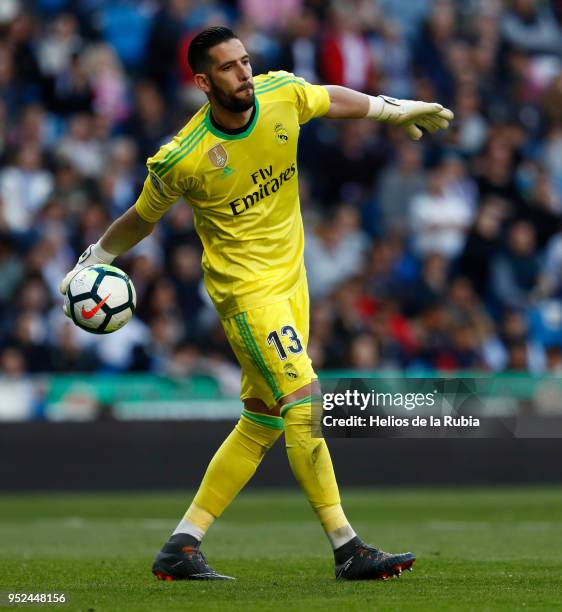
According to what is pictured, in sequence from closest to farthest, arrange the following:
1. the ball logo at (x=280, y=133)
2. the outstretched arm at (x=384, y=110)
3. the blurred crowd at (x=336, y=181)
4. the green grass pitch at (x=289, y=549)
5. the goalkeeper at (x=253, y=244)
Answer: the green grass pitch at (x=289, y=549) → the goalkeeper at (x=253, y=244) → the ball logo at (x=280, y=133) → the outstretched arm at (x=384, y=110) → the blurred crowd at (x=336, y=181)

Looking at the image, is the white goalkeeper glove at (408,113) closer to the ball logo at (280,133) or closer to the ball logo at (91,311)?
the ball logo at (280,133)

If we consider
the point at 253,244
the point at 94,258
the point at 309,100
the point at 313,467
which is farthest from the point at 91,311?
the point at 309,100

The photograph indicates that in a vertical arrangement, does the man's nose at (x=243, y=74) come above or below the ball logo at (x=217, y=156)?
above

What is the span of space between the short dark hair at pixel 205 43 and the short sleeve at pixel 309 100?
477 millimetres

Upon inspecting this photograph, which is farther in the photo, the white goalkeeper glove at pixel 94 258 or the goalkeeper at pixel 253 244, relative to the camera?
the white goalkeeper glove at pixel 94 258

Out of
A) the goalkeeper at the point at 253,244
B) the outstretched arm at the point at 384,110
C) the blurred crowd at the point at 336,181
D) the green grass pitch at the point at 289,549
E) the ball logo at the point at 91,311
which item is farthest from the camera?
the blurred crowd at the point at 336,181

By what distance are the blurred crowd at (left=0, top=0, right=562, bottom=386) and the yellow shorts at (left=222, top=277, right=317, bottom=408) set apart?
8258mm

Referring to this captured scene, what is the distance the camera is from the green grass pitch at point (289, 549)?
6.73 meters

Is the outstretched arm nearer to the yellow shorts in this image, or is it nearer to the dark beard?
the dark beard

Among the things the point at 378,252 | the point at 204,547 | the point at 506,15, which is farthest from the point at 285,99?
the point at 506,15

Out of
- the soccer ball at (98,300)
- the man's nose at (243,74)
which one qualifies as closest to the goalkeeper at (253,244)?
the man's nose at (243,74)

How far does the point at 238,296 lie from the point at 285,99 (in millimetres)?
1031

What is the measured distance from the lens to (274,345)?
288 inches

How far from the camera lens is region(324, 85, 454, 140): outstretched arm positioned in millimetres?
7801
